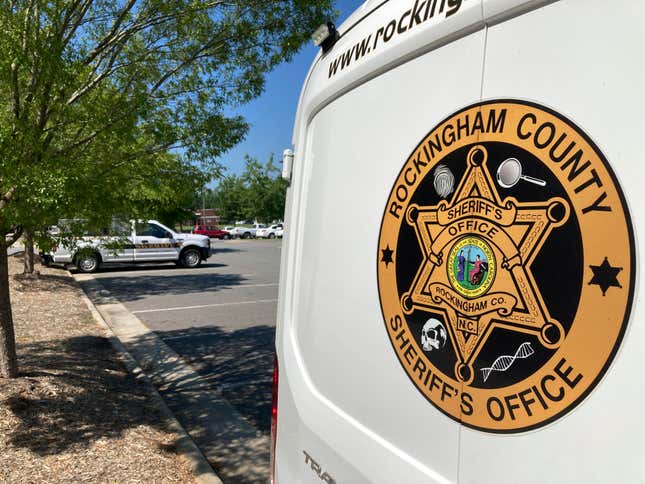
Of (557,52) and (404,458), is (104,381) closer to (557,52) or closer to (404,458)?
(404,458)

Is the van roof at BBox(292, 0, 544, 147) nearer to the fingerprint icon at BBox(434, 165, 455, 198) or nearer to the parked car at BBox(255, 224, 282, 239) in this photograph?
the fingerprint icon at BBox(434, 165, 455, 198)

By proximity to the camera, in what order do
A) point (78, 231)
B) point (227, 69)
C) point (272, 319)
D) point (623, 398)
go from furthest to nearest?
point (272, 319) < point (227, 69) < point (78, 231) < point (623, 398)

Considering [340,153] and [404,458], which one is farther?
[340,153]

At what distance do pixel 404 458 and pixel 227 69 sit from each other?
453cm

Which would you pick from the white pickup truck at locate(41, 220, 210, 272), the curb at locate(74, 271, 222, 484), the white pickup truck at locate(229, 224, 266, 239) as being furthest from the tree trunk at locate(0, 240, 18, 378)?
the white pickup truck at locate(229, 224, 266, 239)

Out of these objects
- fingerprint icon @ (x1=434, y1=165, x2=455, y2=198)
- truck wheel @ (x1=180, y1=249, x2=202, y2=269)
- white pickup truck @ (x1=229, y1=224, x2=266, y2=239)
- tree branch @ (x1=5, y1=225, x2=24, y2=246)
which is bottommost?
truck wheel @ (x1=180, y1=249, x2=202, y2=269)

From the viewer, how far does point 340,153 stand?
160 cm

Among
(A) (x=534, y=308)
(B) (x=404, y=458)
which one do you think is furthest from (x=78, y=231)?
(A) (x=534, y=308)

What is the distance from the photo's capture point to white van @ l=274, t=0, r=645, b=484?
2.75ft

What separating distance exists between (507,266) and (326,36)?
120 centimetres

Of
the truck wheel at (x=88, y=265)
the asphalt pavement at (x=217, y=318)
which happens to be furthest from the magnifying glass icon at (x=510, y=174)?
the truck wheel at (x=88, y=265)

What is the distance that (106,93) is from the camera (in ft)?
14.6

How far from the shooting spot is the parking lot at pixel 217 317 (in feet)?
19.0

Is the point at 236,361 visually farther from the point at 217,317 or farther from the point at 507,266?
the point at 507,266
